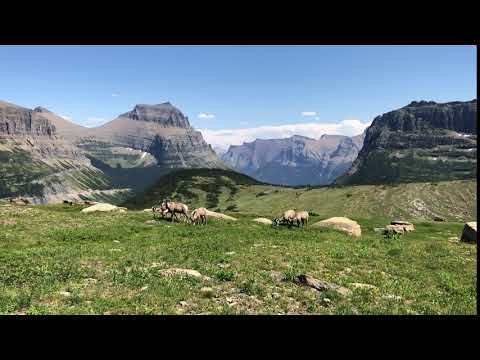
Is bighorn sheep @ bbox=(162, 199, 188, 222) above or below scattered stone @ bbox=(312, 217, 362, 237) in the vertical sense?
above

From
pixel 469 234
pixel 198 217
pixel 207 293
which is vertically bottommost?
pixel 469 234

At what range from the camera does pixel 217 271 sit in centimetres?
2097

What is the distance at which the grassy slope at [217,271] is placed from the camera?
1546cm

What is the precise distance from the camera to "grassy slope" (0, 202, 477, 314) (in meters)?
15.5

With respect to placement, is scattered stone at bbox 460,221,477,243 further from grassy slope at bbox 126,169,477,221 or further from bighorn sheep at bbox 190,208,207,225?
grassy slope at bbox 126,169,477,221

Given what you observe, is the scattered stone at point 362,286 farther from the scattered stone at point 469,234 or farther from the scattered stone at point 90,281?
the scattered stone at point 469,234

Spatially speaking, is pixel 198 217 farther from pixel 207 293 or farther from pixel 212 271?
pixel 207 293

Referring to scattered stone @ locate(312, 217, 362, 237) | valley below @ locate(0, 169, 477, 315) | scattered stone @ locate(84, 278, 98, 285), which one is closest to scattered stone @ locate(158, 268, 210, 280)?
valley below @ locate(0, 169, 477, 315)

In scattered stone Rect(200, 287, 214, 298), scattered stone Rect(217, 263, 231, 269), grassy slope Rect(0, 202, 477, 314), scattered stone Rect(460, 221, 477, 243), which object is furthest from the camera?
scattered stone Rect(460, 221, 477, 243)

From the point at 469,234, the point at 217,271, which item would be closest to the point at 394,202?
the point at 469,234

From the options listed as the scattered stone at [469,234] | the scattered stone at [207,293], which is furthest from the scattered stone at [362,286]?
the scattered stone at [469,234]

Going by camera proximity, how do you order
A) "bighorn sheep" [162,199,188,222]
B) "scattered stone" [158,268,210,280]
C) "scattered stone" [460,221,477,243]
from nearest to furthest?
"scattered stone" [158,268,210,280] → "scattered stone" [460,221,477,243] → "bighorn sheep" [162,199,188,222]

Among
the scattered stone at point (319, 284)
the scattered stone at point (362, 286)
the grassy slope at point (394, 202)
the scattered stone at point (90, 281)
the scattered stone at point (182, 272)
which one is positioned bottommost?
the grassy slope at point (394, 202)
